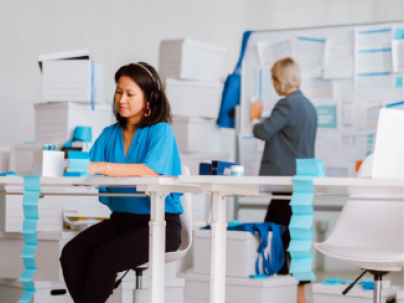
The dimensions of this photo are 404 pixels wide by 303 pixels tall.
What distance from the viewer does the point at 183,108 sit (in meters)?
4.02

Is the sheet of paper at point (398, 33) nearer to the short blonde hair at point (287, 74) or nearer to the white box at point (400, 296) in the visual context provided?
the short blonde hair at point (287, 74)

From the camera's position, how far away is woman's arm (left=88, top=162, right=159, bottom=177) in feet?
6.17

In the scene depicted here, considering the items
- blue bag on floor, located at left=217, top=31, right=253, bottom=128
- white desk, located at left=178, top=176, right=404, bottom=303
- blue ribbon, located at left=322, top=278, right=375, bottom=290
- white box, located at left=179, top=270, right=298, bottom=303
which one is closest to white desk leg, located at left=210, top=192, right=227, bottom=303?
white desk, located at left=178, top=176, right=404, bottom=303

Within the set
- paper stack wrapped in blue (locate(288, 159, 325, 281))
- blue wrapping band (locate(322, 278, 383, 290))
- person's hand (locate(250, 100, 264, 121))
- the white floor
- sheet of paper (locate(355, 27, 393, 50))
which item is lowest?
the white floor

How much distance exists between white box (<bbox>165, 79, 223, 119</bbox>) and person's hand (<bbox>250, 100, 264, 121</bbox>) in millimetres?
233

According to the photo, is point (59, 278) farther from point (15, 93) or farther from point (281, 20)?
point (281, 20)

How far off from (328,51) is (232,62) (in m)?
1.13

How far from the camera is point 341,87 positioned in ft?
12.8

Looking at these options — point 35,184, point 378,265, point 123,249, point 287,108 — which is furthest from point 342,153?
point 35,184

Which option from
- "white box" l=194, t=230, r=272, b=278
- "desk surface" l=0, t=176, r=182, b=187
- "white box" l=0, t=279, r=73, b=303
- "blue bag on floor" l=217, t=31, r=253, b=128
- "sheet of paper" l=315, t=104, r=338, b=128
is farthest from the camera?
"blue bag on floor" l=217, t=31, r=253, b=128

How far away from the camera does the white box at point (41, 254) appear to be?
2953 millimetres

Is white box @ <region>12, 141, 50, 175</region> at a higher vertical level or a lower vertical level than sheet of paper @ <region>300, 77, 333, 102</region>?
lower

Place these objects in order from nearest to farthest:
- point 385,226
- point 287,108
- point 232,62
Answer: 1. point 385,226
2. point 287,108
3. point 232,62

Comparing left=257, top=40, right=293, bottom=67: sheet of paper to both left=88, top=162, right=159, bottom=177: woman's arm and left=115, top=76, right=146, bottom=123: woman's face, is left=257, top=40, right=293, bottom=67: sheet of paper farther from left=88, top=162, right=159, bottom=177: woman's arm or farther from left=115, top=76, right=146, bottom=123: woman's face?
left=88, top=162, right=159, bottom=177: woman's arm
